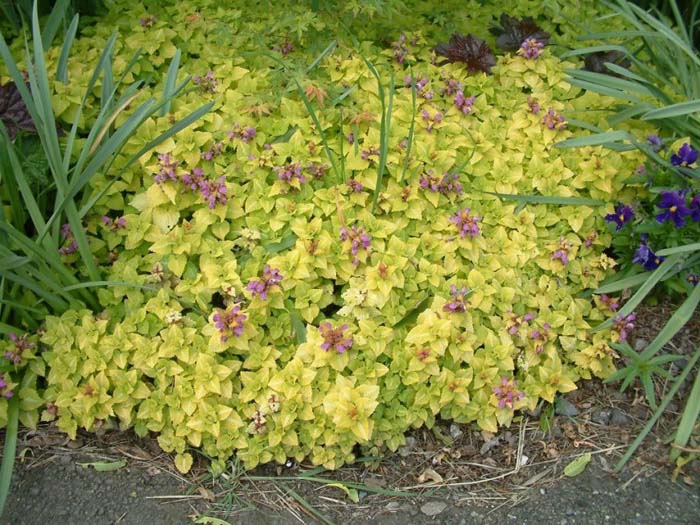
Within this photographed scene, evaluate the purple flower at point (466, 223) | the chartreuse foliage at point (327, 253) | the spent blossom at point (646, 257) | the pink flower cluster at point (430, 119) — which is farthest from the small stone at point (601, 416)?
the pink flower cluster at point (430, 119)

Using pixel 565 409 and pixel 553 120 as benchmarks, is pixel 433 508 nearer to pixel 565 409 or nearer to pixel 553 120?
pixel 565 409

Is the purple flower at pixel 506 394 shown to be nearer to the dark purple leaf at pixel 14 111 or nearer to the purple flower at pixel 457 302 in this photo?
the purple flower at pixel 457 302

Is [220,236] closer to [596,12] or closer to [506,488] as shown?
[506,488]

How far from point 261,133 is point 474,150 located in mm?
864

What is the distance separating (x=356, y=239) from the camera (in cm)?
252

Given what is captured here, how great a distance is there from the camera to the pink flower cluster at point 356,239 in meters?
2.52

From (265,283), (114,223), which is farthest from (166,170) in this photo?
(265,283)

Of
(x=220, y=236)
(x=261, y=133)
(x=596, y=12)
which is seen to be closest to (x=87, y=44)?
(x=261, y=133)

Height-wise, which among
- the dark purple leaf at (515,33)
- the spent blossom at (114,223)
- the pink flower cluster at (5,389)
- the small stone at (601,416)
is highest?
the dark purple leaf at (515,33)

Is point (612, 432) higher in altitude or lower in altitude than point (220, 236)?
lower

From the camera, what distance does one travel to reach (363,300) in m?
2.45

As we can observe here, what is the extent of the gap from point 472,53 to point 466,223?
93 cm

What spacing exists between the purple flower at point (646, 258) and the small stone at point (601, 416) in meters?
0.57

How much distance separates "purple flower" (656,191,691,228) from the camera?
8.41ft
